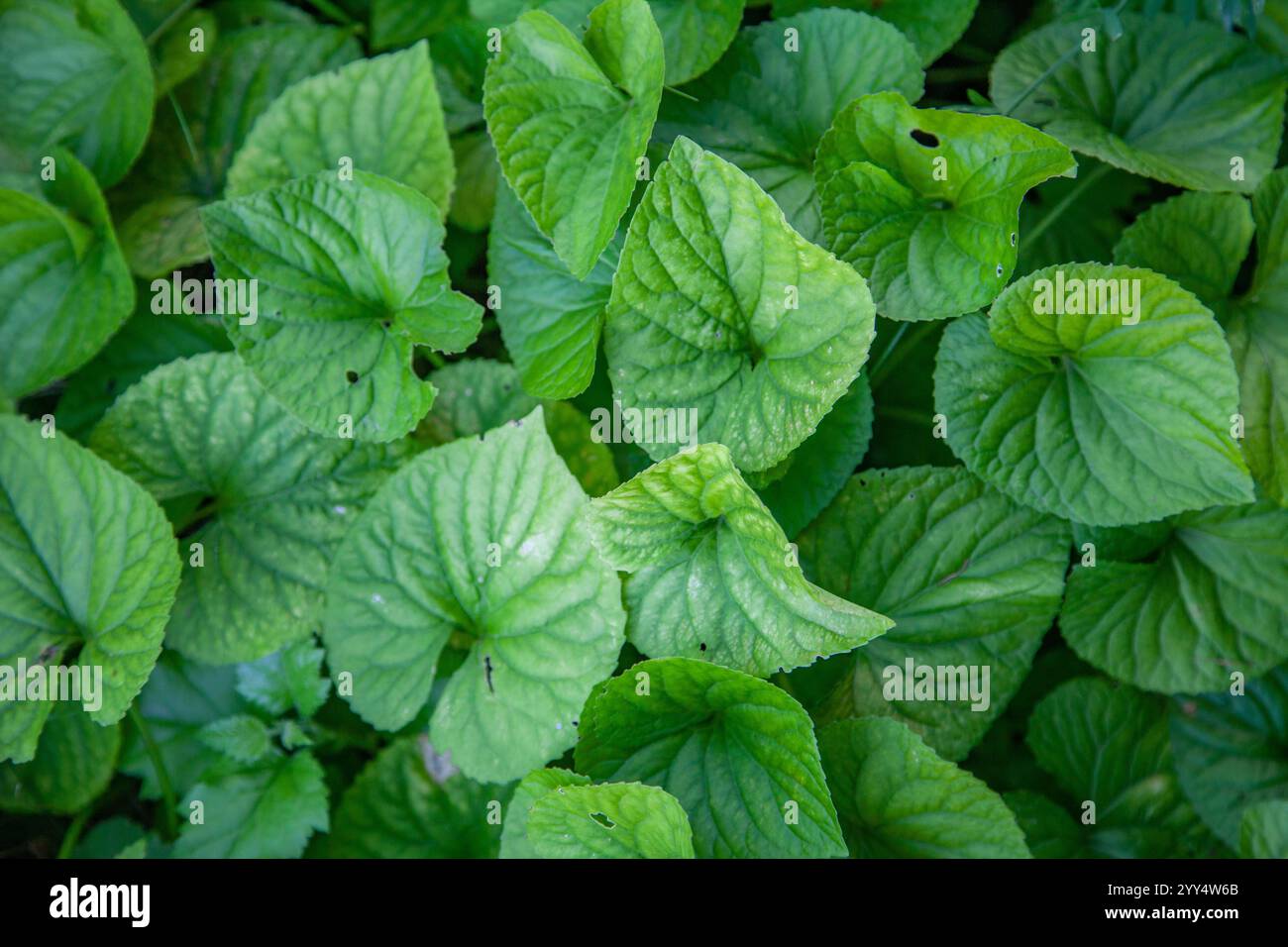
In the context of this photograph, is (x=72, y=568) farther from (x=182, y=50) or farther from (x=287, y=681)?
(x=182, y=50)

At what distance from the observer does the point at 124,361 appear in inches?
60.9

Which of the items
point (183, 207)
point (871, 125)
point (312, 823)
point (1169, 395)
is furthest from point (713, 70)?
point (312, 823)

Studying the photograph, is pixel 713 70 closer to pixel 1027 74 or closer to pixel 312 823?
pixel 1027 74

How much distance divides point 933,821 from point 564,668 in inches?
19.1

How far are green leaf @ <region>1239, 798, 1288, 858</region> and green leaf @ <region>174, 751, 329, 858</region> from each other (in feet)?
3.94

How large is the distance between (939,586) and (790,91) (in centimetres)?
71

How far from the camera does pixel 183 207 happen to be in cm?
157

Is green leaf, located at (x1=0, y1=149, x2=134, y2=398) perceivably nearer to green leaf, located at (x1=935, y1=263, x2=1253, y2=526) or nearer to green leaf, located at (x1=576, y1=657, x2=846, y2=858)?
green leaf, located at (x1=576, y1=657, x2=846, y2=858)

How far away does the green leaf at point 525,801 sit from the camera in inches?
47.2

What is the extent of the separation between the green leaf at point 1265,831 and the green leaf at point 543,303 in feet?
3.30

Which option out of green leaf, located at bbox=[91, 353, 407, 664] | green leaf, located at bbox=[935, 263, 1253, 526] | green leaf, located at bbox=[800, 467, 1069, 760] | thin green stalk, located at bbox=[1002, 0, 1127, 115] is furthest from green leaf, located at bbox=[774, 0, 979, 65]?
green leaf, located at bbox=[91, 353, 407, 664]

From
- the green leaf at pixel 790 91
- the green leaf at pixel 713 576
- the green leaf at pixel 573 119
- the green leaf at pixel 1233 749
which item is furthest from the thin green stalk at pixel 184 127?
the green leaf at pixel 1233 749

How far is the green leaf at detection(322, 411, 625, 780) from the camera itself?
1.23 meters

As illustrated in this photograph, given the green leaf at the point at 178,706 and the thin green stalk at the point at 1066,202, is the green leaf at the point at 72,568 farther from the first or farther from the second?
the thin green stalk at the point at 1066,202
